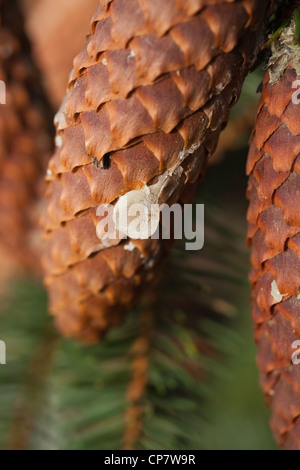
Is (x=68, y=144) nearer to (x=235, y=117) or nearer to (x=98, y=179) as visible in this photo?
(x=98, y=179)

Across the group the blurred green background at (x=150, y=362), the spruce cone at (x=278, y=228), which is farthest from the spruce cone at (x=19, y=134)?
the spruce cone at (x=278, y=228)

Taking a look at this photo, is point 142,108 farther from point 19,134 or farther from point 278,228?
point 19,134

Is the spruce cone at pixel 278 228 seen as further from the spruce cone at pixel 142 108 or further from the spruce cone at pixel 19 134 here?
the spruce cone at pixel 19 134

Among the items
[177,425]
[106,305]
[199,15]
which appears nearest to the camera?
[199,15]

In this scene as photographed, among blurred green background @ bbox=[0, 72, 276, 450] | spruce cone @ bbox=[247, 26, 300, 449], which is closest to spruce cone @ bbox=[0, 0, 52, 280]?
blurred green background @ bbox=[0, 72, 276, 450]

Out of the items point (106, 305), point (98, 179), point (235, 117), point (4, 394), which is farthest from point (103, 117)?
point (4, 394)
